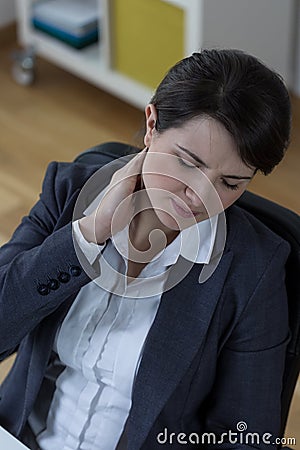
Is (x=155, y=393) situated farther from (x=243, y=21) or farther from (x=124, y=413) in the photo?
(x=243, y=21)

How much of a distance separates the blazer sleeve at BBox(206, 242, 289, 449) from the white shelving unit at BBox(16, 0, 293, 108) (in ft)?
5.31

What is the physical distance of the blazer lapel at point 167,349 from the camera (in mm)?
1332

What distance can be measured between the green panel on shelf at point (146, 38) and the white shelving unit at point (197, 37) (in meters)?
0.02

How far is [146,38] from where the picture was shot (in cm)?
304

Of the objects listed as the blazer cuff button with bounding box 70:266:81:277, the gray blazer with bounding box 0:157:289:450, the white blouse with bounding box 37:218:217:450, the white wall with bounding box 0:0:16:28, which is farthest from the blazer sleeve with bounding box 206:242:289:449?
the white wall with bounding box 0:0:16:28

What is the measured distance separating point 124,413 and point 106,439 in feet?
0.16

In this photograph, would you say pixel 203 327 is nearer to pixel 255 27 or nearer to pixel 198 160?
pixel 198 160

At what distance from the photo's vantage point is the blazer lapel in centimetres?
133

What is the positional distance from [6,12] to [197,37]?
124cm

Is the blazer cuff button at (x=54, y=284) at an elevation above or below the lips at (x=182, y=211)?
below

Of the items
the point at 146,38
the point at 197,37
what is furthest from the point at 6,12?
the point at 197,37

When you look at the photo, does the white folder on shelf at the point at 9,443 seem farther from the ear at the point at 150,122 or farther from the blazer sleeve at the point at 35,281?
the ear at the point at 150,122

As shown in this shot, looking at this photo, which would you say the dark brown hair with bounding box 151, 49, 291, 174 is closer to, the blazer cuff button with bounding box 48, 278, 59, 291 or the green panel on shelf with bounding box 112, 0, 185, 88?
the blazer cuff button with bounding box 48, 278, 59, 291

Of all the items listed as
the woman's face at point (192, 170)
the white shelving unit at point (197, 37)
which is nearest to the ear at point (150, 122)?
the woman's face at point (192, 170)
